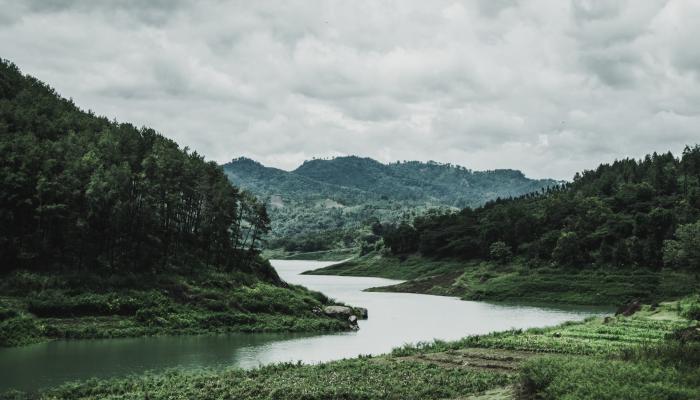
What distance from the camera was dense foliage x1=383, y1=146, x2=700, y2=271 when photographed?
131m

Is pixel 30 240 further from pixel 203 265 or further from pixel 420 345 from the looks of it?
pixel 420 345

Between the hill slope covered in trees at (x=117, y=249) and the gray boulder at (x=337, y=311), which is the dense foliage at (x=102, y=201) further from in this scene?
the gray boulder at (x=337, y=311)

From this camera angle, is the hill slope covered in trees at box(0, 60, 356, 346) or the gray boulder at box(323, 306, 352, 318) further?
the gray boulder at box(323, 306, 352, 318)

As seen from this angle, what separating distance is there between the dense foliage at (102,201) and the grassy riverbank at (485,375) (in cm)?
3901

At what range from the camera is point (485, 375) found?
39344 millimetres

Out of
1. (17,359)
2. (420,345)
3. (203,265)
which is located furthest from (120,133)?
(420,345)

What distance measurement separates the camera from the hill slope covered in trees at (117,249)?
219 ft

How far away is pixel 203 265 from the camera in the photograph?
88.4m

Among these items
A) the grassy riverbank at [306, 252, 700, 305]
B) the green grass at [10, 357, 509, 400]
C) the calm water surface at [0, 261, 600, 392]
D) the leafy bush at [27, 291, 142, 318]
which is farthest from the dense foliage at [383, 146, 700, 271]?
the leafy bush at [27, 291, 142, 318]

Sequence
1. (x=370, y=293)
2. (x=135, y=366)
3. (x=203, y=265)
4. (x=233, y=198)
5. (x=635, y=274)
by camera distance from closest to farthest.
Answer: (x=135, y=366) < (x=203, y=265) < (x=233, y=198) < (x=635, y=274) < (x=370, y=293)

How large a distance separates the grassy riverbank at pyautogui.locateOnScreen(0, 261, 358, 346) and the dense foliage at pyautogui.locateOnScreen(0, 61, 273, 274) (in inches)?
199

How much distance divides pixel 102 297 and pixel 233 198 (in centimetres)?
3387

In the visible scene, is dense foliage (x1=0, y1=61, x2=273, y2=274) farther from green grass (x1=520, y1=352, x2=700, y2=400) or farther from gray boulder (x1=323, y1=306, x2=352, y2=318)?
green grass (x1=520, y1=352, x2=700, y2=400)

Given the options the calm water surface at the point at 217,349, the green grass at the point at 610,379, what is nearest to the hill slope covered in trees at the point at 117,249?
the calm water surface at the point at 217,349
